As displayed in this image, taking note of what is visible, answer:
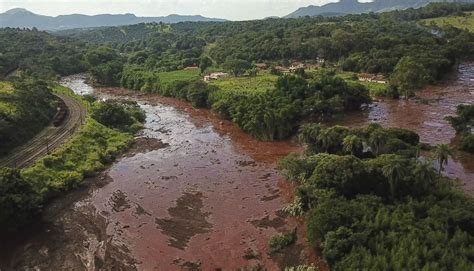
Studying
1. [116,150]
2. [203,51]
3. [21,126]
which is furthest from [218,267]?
[203,51]

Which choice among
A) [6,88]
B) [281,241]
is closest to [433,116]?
[281,241]

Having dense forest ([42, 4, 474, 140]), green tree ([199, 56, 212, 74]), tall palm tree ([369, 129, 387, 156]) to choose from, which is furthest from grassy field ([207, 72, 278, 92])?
tall palm tree ([369, 129, 387, 156])

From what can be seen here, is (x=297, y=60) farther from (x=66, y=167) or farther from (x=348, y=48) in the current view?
(x=66, y=167)

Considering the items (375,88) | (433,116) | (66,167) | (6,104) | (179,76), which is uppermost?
(6,104)

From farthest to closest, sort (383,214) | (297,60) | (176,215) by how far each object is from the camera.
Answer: (297,60)
(176,215)
(383,214)

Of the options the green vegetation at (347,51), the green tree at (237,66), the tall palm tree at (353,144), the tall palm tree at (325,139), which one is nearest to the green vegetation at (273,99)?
the green tree at (237,66)

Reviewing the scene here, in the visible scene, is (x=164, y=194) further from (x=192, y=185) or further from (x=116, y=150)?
(x=116, y=150)

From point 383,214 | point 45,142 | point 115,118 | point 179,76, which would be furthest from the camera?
point 179,76

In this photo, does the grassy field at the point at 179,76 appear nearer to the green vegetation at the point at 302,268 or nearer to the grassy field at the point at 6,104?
the grassy field at the point at 6,104
